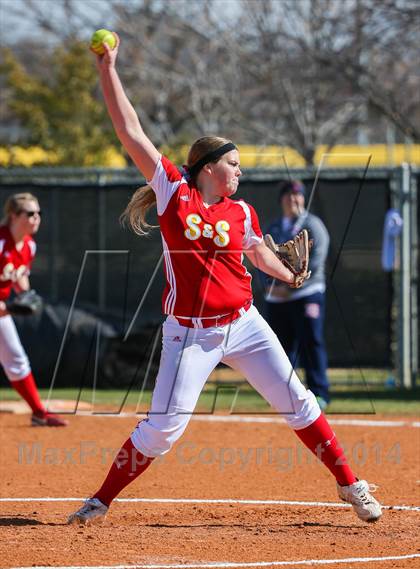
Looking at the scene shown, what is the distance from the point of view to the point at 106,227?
546 inches

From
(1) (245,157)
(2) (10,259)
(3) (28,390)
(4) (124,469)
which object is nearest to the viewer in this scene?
(4) (124,469)

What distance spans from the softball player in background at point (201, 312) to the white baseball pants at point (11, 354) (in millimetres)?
3909

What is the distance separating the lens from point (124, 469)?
5926 mm

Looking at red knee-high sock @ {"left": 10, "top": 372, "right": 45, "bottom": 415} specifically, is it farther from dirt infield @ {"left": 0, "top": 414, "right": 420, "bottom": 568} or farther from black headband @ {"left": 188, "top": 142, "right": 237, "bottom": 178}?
black headband @ {"left": 188, "top": 142, "right": 237, "bottom": 178}

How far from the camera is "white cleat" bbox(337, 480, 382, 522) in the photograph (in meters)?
6.02

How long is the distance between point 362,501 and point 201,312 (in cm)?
140

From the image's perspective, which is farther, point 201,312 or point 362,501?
point 362,501

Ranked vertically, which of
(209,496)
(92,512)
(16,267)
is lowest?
(209,496)

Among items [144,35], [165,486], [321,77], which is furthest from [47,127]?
[165,486]

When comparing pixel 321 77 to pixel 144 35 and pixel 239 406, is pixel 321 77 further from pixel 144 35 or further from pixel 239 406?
pixel 239 406

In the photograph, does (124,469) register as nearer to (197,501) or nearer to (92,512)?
(92,512)

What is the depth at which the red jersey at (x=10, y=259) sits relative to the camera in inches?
377

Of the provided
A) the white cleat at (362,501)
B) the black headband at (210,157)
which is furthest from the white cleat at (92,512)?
the black headband at (210,157)

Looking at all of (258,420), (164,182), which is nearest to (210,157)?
(164,182)
